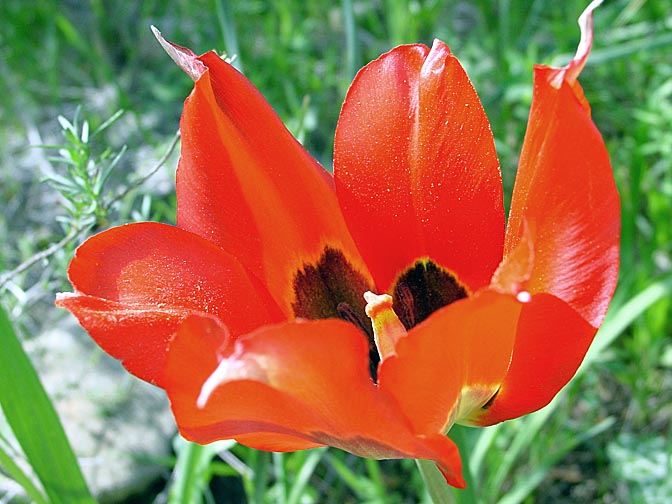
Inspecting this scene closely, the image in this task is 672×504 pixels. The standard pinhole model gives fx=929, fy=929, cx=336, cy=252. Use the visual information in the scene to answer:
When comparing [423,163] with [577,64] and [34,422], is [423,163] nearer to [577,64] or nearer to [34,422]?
[577,64]

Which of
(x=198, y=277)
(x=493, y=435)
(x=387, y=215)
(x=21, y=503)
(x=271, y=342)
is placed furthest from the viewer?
(x=21, y=503)

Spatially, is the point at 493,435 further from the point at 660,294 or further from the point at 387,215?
the point at 387,215

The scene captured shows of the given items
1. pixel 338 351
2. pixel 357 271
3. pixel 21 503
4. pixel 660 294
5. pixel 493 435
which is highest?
pixel 338 351

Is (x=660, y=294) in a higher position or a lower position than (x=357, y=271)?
lower

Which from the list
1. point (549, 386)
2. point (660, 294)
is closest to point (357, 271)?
point (549, 386)

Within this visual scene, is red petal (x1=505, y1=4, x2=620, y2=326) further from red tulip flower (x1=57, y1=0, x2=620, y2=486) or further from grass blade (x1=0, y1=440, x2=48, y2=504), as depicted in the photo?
grass blade (x1=0, y1=440, x2=48, y2=504)

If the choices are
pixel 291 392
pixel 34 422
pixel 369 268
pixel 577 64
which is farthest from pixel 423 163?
pixel 34 422

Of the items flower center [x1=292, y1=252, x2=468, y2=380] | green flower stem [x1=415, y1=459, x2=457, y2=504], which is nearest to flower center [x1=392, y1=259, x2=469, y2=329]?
flower center [x1=292, y1=252, x2=468, y2=380]
